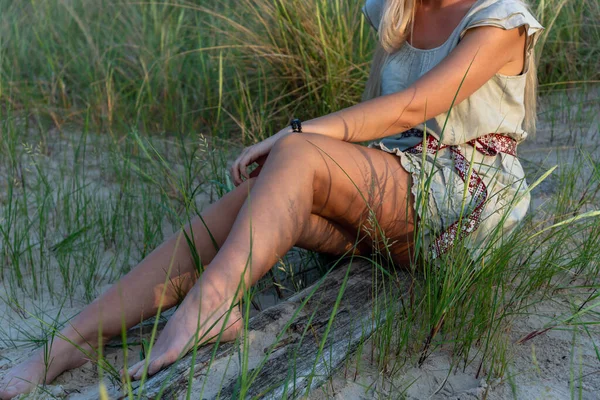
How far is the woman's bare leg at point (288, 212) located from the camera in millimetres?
1762

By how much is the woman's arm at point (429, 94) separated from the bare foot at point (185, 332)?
1.82 ft

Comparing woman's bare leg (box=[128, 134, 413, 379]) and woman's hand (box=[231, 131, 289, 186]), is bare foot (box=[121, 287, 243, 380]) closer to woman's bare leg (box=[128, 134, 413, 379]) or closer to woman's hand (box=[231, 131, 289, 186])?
woman's bare leg (box=[128, 134, 413, 379])

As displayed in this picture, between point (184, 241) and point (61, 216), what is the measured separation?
3.35ft

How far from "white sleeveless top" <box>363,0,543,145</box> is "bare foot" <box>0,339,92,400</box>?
3.98 feet

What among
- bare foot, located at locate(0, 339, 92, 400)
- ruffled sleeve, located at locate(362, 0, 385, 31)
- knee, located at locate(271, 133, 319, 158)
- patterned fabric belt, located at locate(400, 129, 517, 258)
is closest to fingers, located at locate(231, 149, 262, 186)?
knee, located at locate(271, 133, 319, 158)

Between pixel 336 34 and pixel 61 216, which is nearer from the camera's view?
pixel 61 216

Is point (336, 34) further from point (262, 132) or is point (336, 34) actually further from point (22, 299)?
point (22, 299)

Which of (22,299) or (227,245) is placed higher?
(227,245)

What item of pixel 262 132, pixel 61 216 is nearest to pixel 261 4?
pixel 262 132

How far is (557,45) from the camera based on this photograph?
12.2ft

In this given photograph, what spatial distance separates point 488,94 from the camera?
7.23 feet

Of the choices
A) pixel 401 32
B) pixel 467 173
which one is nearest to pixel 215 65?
pixel 401 32

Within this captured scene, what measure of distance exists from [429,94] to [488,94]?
0.27 meters

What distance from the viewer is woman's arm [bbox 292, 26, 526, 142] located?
2.03 m
